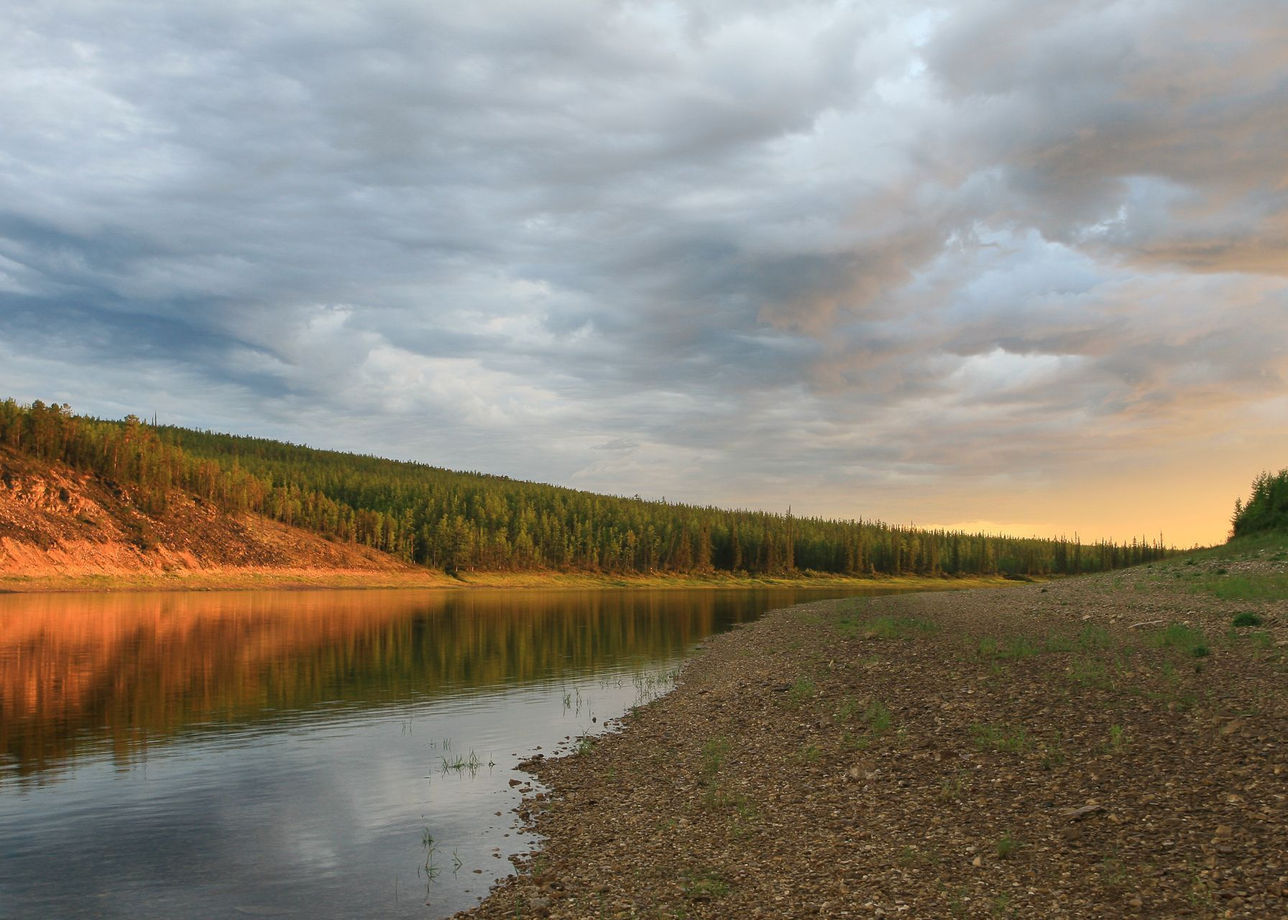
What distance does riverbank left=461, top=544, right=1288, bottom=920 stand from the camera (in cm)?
1234

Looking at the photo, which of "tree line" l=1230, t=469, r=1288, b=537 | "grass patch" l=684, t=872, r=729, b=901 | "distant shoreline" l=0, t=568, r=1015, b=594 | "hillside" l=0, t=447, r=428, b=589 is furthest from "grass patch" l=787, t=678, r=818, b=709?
"hillside" l=0, t=447, r=428, b=589

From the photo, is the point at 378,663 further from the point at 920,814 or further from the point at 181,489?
the point at 181,489

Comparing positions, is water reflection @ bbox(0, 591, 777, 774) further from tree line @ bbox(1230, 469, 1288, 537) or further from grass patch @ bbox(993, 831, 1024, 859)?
tree line @ bbox(1230, 469, 1288, 537)

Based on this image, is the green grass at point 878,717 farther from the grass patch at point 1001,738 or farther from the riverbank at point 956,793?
the grass patch at point 1001,738

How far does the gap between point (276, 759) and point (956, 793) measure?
21220 millimetres

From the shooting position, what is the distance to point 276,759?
2670cm

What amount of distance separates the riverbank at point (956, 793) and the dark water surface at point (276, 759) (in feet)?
10.0

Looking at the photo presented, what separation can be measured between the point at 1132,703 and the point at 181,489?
187297 millimetres

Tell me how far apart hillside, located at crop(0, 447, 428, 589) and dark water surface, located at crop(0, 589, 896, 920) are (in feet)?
236

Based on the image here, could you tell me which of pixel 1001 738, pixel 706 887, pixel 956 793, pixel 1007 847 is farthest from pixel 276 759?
pixel 1007 847

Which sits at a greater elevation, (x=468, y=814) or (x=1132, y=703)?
(x=1132, y=703)

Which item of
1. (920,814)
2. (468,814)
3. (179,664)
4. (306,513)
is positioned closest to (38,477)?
(306,513)

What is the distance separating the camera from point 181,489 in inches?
6772

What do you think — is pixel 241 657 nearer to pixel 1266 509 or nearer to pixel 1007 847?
pixel 1007 847
